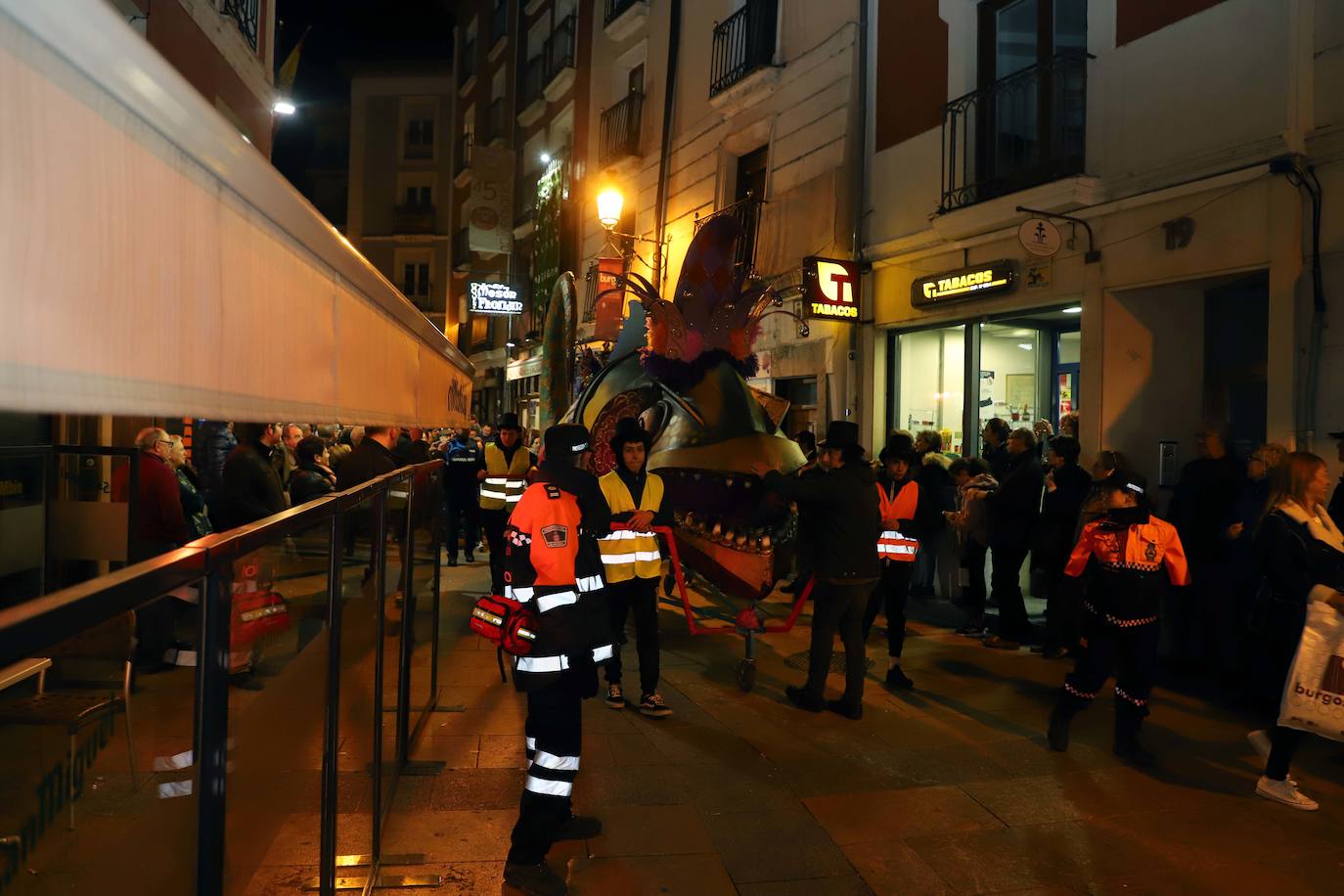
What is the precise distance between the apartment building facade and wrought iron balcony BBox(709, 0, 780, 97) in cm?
242

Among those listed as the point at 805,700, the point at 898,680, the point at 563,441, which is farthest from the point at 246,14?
the point at 898,680

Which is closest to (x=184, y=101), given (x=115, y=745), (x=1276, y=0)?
(x=115, y=745)

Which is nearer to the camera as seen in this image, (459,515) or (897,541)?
(897,541)

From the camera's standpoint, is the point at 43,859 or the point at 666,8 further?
the point at 666,8

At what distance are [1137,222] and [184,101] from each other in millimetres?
9168

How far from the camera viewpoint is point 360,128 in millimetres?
42375

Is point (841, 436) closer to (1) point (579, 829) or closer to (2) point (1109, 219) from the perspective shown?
(1) point (579, 829)

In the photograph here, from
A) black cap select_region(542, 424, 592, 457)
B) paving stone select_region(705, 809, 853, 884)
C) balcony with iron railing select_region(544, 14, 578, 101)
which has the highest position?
balcony with iron railing select_region(544, 14, 578, 101)

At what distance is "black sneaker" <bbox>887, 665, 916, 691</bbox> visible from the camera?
6.68m

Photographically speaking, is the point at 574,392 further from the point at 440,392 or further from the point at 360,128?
the point at 360,128

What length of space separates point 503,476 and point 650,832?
5664 mm

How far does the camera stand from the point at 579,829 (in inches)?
164

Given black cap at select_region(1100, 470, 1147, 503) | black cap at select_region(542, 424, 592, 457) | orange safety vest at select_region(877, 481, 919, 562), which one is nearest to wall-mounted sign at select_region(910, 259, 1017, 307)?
orange safety vest at select_region(877, 481, 919, 562)

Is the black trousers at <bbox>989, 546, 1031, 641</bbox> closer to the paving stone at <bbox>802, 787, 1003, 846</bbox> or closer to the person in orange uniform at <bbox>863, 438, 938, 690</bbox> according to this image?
the person in orange uniform at <bbox>863, 438, 938, 690</bbox>
